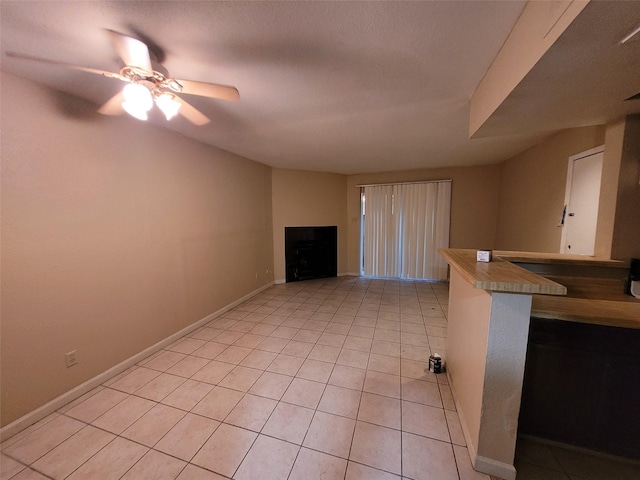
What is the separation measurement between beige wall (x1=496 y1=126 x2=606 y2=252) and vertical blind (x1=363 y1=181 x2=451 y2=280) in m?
1.05

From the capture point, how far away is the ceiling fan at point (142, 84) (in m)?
1.17

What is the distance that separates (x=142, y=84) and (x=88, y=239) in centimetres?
134

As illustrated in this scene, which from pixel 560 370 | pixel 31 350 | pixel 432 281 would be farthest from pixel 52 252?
pixel 432 281

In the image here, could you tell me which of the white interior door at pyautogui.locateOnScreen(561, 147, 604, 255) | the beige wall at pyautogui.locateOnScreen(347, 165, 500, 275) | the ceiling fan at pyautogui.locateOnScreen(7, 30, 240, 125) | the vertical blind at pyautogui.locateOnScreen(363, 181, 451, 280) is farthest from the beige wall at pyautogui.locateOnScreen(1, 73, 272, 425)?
the beige wall at pyautogui.locateOnScreen(347, 165, 500, 275)

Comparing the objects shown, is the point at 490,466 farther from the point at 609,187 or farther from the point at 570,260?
the point at 609,187

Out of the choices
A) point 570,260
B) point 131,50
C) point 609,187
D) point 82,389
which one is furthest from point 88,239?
point 609,187

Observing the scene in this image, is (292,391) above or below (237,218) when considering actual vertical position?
below

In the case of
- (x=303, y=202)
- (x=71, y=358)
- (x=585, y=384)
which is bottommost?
(x=71, y=358)

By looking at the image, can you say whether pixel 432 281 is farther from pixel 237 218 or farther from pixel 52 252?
pixel 52 252

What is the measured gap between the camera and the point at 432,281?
5.04 m

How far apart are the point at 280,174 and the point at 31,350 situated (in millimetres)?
3959

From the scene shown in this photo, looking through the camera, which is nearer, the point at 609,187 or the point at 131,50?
the point at 131,50

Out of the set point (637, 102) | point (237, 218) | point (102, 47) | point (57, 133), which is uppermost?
point (102, 47)

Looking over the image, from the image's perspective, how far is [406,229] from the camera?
16.6 ft
